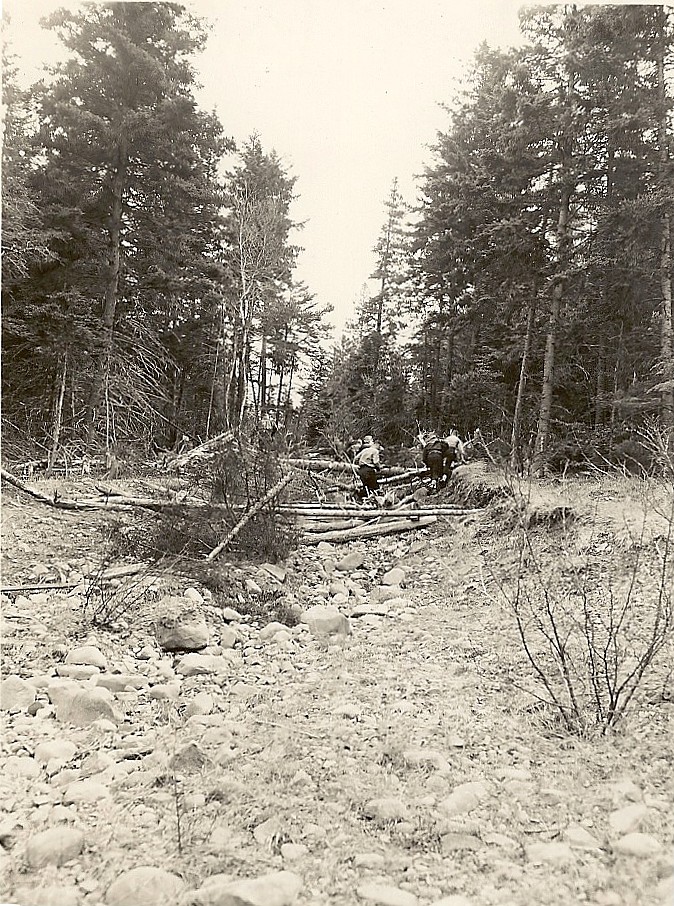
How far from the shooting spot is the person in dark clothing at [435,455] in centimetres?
520

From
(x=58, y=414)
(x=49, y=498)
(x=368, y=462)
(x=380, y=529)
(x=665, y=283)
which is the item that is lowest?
(x=380, y=529)

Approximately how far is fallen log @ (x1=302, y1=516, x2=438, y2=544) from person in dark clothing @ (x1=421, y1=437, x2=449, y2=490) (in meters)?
0.82

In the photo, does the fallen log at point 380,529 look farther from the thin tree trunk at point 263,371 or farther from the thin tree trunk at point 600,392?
the thin tree trunk at point 600,392

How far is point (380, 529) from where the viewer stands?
6586 mm

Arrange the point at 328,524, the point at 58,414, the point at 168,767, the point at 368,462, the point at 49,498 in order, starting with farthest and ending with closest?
the point at 328,524, the point at 368,462, the point at 49,498, the point at 58,414, the point at 168,767

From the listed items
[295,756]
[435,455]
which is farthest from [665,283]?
[295,756]

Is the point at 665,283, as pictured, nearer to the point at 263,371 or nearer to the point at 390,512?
the point at 263,371

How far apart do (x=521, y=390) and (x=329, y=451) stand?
59.9 inches

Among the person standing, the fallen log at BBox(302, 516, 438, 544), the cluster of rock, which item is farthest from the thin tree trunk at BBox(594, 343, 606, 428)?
the fallen log at BBox(302, 516, 438, 544)

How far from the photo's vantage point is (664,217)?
13.5ft

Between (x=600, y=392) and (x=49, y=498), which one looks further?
(x=600, y=392)

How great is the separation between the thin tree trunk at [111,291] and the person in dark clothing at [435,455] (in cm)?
255

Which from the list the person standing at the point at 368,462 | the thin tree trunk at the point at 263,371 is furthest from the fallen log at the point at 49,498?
the person standing at the point at 368,462

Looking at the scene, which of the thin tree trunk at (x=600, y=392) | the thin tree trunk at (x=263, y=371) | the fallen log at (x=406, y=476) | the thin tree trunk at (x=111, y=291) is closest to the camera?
the thin tree trunk at (x=111, y=291)
